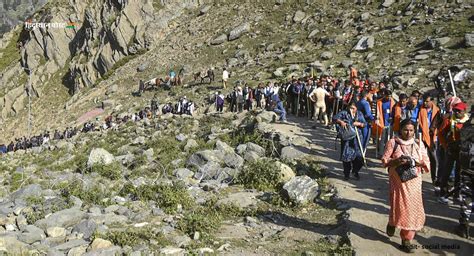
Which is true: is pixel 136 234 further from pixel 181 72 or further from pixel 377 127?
pixel 181 72

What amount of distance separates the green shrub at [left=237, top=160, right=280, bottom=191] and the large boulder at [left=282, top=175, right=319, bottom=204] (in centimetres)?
85

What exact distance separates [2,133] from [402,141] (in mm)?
47844

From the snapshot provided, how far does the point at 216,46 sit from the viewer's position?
1384 inches

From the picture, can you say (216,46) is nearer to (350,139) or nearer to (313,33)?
(313,33)

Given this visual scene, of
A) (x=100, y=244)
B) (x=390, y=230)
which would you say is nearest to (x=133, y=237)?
(x=100, y=244)

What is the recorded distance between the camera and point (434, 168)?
26.9 ft

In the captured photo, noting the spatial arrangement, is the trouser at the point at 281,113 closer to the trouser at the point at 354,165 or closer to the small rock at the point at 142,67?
the trouser at the point at 354,165

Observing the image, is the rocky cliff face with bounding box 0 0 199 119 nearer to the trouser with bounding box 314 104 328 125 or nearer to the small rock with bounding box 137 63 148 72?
the small rock with bounding box 137 63 148 72

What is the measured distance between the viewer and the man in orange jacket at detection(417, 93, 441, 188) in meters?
8.11

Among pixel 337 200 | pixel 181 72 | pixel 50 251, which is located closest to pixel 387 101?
pixel 337 200

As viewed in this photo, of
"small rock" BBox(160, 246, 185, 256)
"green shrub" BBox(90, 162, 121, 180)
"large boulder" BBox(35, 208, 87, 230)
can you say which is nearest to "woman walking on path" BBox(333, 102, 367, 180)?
"small rock" BBox(160, 246, 185, 256)

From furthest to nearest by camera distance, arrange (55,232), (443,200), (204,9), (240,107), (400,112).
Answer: (204,9) → (240,107) → (400,112) → (443,200) → (55,232)

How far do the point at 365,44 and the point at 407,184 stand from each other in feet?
70.3

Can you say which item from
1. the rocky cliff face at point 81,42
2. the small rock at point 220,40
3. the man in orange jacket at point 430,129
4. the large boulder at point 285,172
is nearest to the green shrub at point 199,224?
the large boulder at point 285,172
